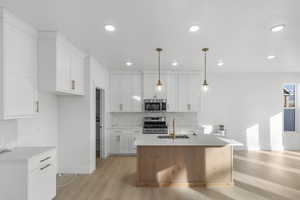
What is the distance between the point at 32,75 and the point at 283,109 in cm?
715

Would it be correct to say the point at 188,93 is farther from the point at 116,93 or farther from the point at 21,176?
the point at 21,176

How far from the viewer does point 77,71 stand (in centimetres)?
366

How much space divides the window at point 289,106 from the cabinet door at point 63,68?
6.69 m

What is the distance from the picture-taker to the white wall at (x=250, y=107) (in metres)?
5.86

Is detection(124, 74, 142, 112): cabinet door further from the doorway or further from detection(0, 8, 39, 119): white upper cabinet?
detection(0, 8, 39, 119): white upper cabinet

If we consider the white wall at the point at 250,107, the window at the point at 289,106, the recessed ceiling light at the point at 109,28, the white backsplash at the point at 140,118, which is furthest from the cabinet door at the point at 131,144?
the window at the point at 289,106

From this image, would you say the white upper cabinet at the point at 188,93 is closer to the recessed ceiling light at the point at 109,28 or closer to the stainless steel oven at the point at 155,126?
the stainless steel oven at the point at 155,126

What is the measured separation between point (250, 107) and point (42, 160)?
603 cm

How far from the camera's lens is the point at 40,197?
7.75 feet

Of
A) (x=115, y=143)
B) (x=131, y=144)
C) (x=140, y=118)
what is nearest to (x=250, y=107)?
(x=140, y=118)

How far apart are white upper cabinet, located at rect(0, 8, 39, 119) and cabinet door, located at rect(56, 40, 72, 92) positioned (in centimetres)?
33

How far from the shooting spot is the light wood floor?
2904mm

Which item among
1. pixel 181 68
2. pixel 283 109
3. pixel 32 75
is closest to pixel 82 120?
pixel 32 75

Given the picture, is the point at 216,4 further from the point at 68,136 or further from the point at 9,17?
the point at 68,136
